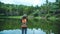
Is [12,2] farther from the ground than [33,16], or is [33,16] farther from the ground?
[12,2]

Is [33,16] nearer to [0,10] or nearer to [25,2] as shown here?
[25,2]

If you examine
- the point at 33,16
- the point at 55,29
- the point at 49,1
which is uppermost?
the point at 49,1

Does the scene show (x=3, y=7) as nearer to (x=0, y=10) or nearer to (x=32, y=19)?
(x=0, y=10)

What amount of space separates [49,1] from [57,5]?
0.18 m

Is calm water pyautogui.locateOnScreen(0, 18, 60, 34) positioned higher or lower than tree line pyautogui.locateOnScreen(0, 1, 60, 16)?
lower

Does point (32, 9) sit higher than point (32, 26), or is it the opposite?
point (32, 9)

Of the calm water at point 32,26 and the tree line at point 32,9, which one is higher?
the tree line at point 32,9

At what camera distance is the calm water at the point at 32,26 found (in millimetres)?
3789

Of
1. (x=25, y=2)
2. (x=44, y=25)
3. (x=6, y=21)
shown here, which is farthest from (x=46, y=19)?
(x=6, y=21)

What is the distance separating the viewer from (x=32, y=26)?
3844mm

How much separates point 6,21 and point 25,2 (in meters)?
0.52

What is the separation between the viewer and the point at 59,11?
3896 mm

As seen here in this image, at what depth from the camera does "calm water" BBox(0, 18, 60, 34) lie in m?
3.79

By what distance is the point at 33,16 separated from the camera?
3855 mm
